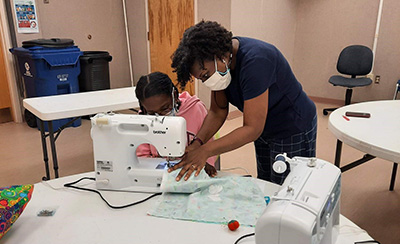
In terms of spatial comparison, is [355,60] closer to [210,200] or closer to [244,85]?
[244,85]

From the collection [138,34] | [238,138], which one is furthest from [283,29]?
[238,138]

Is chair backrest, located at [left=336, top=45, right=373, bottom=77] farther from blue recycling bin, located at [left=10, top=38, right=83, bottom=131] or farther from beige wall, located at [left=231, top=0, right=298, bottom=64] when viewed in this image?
blue recycling bin, located at [left=10, top=38, right=83, bottom=131]

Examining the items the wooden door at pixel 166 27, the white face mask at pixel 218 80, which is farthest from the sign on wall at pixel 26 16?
the white face mask at pixel 218 80

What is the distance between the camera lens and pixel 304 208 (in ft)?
2.17

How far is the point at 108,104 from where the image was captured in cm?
212

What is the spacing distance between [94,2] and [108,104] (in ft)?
9.63

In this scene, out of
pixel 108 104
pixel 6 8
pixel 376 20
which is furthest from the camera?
pixel 376 20

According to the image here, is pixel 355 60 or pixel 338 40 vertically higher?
pixel 338 40

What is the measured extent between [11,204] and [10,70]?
3.51 m

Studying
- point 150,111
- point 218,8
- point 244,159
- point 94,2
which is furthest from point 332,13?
point 150,111

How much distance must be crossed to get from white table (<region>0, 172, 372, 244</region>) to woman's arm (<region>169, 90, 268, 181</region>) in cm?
20

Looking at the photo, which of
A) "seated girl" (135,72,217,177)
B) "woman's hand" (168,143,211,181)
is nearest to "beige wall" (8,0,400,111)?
"seated girl" (135,72,217,177)

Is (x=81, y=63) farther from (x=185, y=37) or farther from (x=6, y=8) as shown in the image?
(x=185, y=37)

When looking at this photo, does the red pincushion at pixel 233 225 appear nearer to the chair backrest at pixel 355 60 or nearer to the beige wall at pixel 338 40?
the chair backrest at pixel 355 60
